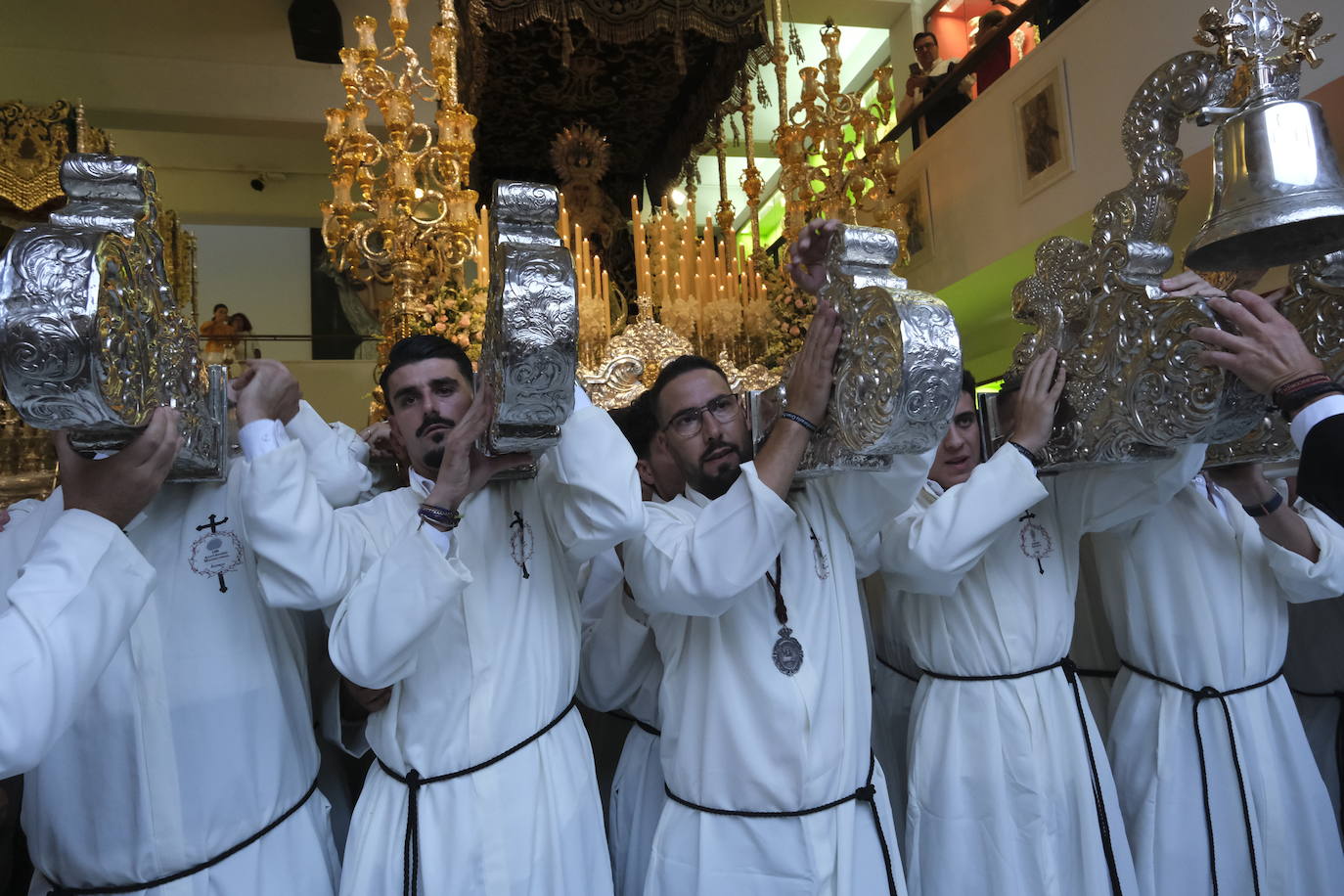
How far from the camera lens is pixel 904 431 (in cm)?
181

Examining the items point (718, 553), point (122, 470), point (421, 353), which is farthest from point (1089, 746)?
point (122, 470)

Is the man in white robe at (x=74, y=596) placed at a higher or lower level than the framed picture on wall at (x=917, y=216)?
lower

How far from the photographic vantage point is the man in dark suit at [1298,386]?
1928 millimetres

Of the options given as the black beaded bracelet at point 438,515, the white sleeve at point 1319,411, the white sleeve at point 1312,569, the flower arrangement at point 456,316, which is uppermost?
the flower arrangement at point 456,316

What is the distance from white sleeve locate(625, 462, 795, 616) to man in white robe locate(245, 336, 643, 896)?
0.15m

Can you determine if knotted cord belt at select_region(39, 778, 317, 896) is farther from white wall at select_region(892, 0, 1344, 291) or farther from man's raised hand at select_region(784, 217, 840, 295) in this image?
white wall at select_region(892, 0, 1344, 291)

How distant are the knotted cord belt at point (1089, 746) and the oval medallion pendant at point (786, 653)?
665 millimetres

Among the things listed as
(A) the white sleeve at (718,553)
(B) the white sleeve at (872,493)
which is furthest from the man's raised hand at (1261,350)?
(A) the white sleeve at (718,553)

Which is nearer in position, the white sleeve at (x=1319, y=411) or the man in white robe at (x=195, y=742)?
the man in white robe at (x=195, y=742)

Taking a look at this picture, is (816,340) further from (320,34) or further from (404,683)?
(320,34)

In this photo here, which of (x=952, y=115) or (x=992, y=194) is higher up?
(x=952, y=115)

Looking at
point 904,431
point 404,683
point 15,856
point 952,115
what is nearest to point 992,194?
point 952,115

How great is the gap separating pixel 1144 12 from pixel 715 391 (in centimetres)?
447

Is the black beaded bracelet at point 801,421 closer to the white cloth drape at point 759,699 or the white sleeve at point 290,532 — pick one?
the white cloth drape at point 759,699
